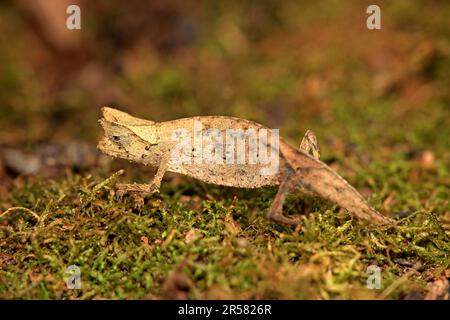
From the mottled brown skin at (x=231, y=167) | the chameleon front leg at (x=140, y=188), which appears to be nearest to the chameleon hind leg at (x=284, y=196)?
the mottled brown skin at (x=231, y=167)

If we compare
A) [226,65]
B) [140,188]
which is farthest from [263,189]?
[226,65]

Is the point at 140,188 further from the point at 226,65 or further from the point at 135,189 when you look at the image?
the point at 226,65

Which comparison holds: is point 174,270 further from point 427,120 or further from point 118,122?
point 427,120

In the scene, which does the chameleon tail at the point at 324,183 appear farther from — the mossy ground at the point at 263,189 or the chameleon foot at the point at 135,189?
the chameleon foot at the point at 135,189

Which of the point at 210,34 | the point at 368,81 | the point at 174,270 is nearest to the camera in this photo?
the point at 174,270

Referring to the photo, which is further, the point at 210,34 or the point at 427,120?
the point at 210,34

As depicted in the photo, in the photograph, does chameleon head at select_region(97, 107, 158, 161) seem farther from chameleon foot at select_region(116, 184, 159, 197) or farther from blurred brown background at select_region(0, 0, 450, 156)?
blurred brown background at select_region(0, 0, 450, 156)

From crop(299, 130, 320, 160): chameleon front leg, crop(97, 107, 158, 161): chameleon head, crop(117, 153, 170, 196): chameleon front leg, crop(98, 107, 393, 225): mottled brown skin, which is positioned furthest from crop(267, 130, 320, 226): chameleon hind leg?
crop(97, 107, 158, 161): chameleon head

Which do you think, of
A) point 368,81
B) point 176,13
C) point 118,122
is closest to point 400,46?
point 368,81
